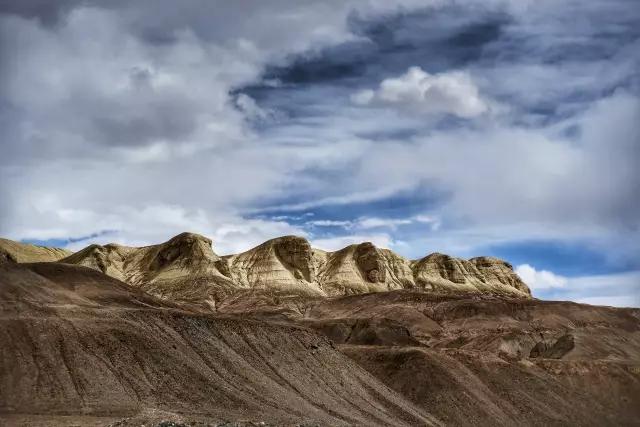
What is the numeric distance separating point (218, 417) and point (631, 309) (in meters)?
132

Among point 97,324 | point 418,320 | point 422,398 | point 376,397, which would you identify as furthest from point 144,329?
point 418,320

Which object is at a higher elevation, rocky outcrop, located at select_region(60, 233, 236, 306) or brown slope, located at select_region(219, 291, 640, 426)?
rocky outcrop, located at select_region(60, 233, 236, 306)

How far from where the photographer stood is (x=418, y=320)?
155 meters

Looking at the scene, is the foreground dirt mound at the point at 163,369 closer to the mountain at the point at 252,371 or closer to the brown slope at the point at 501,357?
the mountain at the point at 252,371

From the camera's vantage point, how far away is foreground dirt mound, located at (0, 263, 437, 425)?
59938mm

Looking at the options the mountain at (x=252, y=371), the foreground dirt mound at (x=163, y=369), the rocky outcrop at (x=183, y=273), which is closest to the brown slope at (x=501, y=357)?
the mountain at (x=252, y=371)

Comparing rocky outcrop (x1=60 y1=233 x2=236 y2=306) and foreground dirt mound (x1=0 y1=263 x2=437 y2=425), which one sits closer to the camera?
foreground dirt mound (x1=0 y1=263 x2=437 y2=425)

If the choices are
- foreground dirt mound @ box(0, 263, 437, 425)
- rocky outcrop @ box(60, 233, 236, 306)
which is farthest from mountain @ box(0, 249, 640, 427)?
rocky outcrop @ box(60, 233, 236, 306)

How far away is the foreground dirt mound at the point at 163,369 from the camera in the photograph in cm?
5994

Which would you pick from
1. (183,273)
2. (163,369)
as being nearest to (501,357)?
(163,369)

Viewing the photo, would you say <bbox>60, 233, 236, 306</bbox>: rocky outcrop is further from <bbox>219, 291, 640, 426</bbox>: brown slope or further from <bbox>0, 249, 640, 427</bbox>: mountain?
→ <bbox>0, 249, 640, 427</bbox>: mountain

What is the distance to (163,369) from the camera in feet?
221

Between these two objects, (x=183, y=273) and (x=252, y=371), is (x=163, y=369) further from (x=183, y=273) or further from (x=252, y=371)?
(x=183, y=273)

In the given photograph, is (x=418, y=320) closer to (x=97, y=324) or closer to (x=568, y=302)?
(x=568, y=302)
